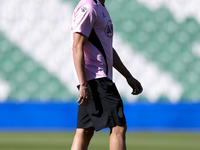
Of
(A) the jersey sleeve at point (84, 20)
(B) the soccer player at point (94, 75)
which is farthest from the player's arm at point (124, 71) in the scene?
(A) the jersey sleeve at point (84, 20)

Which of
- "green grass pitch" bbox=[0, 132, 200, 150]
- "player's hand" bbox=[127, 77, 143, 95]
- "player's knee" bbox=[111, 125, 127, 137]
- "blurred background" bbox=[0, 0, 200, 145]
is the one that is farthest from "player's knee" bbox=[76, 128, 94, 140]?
"blurred background" bbox=[0, 0, 200, 145]

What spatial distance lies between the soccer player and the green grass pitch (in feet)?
5.83

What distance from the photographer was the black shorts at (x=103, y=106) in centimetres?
289

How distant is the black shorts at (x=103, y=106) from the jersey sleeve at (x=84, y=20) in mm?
333

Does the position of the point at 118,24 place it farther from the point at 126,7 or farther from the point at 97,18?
the point at 97,18

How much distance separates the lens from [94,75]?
296 centimetres

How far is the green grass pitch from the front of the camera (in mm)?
4770

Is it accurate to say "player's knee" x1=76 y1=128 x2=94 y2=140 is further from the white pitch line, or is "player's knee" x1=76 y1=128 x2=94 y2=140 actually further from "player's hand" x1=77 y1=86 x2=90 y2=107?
the white pitch line

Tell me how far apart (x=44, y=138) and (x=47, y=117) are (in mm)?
1266

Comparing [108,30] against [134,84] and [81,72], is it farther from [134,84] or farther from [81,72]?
[134,84]

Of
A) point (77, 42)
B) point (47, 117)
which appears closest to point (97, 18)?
point (77, 42)

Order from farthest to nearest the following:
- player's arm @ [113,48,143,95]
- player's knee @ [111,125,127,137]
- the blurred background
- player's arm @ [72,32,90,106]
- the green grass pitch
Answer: the blurred background
the green grass pitch
player's arm @ [113,48,143,95]
player's knee @ [111,125,127,137]
player's arm @ [72,32,90,106]

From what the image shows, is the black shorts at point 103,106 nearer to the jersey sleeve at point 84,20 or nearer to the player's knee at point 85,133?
the player's knee at point 85,133

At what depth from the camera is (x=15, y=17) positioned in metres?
7.32
